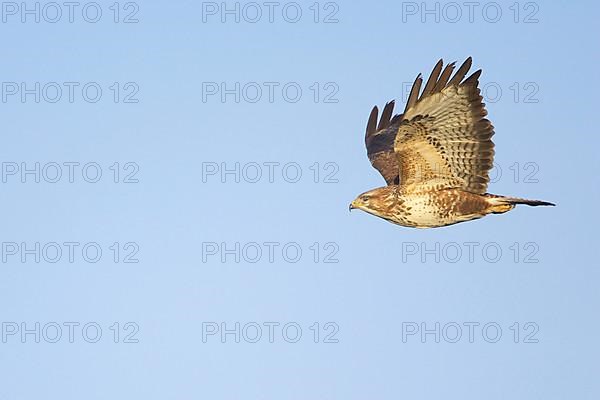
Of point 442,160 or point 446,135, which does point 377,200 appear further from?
point 446,135

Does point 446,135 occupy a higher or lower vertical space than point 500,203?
higher

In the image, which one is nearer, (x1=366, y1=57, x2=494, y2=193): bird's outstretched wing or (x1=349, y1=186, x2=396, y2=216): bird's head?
(x1=366, y1=57, x2=494, y2=193): bird's outstretched wing

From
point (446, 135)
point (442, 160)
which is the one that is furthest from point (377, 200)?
point (446, 135)

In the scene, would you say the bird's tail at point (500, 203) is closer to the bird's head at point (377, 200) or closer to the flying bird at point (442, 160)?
the flying bird at point (442, 160)

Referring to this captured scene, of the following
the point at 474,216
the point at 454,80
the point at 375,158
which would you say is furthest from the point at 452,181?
the point at 375,158

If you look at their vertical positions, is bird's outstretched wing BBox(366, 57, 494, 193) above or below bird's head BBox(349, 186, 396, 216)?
above

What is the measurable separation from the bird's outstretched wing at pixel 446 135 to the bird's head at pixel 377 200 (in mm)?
257

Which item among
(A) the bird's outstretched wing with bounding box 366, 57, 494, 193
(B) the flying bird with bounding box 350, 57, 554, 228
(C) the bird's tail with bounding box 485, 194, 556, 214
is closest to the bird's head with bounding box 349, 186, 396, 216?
(B) the flying bird with bounding box 350, 57, 554, 228

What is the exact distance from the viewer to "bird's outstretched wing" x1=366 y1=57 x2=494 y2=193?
16.4 m

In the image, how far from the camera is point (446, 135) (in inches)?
663

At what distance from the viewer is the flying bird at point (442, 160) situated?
16406mm

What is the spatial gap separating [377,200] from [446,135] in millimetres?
1508

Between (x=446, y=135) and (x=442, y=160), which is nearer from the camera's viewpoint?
(x=446, y=135)

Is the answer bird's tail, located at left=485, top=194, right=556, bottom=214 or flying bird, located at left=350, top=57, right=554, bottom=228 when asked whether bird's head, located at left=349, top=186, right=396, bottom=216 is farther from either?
bird's tail, located at left=485, top=194, right=556, bottom=214
